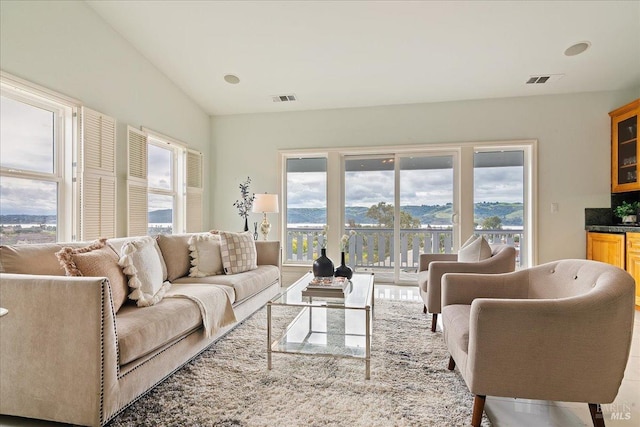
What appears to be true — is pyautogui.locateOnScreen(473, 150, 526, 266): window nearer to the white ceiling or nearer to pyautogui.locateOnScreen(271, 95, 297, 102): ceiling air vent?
the white ceiling

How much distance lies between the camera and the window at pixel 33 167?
8.66 feet

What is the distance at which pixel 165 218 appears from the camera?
4.55 metres

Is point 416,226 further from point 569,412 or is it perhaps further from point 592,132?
point 569,412

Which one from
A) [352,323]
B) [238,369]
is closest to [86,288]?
[238,369]

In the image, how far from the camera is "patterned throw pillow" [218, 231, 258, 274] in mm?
3311

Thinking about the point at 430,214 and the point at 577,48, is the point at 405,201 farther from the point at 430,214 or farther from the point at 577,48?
the point at 577,48

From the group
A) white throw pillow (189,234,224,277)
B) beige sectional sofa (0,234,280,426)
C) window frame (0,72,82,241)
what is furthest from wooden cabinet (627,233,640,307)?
window frame (0,72,82,241)

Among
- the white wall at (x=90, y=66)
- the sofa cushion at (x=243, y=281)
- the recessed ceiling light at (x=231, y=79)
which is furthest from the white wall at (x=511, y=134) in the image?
the sofa cushion at (x=243, y=281)

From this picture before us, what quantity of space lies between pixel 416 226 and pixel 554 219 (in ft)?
5.82

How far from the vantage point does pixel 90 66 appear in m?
3.23

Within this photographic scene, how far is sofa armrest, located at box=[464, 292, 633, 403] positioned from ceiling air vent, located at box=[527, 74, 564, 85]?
11.7 feet

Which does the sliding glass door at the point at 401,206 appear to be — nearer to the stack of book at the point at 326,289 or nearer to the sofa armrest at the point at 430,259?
the sofa armrest at the point at 430,259

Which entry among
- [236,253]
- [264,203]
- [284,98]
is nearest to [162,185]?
[264,203]

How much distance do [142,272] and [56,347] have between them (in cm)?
73
